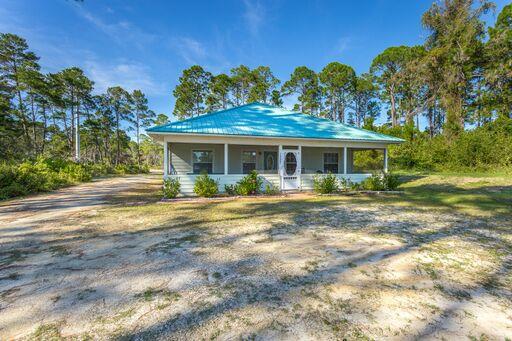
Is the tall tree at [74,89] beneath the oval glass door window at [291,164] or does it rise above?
above

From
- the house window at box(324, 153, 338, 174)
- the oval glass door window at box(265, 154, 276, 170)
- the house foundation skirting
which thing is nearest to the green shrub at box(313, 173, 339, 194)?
the house foundation skirting

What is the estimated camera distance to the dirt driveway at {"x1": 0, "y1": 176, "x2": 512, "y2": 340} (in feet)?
6.47

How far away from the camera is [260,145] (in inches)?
470

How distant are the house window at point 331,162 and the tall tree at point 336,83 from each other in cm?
2742

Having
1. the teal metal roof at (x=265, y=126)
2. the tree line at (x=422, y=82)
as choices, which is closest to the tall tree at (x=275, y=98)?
the tree line at (x=422, y=82)

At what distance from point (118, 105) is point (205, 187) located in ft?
123

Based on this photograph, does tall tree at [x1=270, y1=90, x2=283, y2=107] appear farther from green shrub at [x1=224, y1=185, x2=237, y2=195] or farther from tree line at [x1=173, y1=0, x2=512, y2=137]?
green shrub at [x1=224, y1=185, x2=237, y2=195]

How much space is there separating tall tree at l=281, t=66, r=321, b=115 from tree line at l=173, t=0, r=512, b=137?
0.49 feet

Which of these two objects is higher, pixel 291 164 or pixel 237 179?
pixel 291 164

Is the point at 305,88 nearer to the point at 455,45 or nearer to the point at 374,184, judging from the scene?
the point at 455,45

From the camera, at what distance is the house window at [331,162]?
13667 mm

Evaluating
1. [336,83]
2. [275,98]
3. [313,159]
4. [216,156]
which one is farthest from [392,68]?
[216,156]

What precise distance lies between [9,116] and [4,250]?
26187mm

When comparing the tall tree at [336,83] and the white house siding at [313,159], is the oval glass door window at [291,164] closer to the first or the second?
the white house siding at [313,159]
